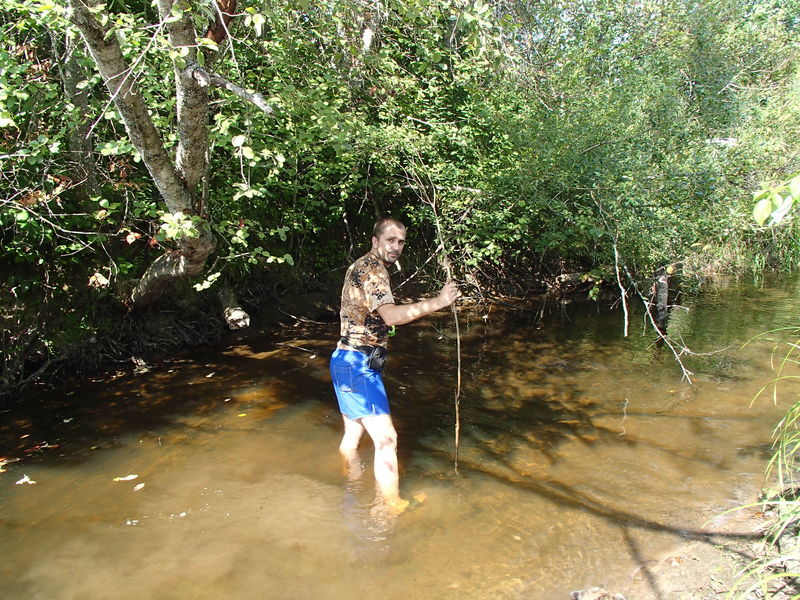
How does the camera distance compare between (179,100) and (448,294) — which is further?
(179,100)

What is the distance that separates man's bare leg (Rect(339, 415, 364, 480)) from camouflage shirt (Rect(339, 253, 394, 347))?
0.79 metres

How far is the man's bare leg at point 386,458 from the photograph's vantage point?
12.4 ft

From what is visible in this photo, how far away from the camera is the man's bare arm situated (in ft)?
10.9

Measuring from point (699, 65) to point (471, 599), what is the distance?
12.8 metres

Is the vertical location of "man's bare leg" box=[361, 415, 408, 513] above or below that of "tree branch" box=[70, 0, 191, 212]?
below

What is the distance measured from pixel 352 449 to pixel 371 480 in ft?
1.04

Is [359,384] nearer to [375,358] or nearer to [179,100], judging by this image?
[375,358]

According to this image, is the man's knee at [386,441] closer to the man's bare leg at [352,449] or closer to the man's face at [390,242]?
the man's bare leg at [352,449]

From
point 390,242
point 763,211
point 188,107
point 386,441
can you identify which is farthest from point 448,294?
point 188,107

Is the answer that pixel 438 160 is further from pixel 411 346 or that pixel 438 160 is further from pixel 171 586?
pixel 171 586

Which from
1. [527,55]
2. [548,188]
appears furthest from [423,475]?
[527,55]

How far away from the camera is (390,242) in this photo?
145 inches

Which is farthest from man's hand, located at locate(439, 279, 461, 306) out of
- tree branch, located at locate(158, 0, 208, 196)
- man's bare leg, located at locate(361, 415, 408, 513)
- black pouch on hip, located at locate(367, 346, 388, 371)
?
tree branch, located at locate(158, 0, 208, 196)

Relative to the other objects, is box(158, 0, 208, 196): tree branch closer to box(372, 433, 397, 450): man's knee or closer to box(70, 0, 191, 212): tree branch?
box(70, 0, 191, 212): tree branch
